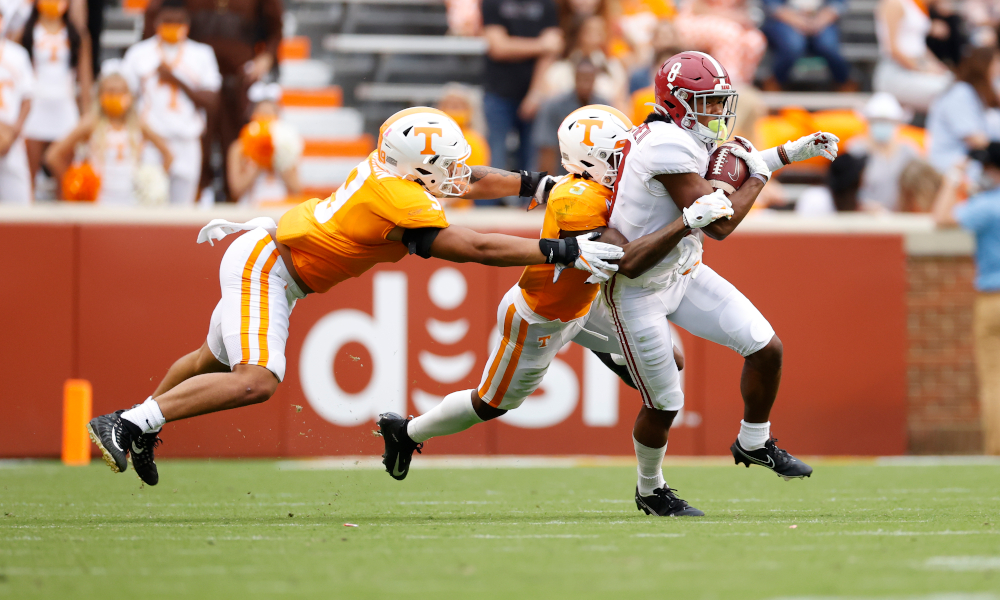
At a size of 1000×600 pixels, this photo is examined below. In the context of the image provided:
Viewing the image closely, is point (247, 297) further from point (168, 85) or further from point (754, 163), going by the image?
point (168, 85)

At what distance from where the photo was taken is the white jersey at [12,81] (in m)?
9.04

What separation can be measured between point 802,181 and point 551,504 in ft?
20.6

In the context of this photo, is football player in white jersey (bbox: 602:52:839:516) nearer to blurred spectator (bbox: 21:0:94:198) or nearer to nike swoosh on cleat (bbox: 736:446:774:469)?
nike swoosh on cleat (bbox: 736:446:774:469)

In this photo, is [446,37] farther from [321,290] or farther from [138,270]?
[321,290]

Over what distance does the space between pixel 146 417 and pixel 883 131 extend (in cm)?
669

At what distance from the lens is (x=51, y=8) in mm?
9680

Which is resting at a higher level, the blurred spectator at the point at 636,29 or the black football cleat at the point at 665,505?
the blurred spectator at the point at 636,29

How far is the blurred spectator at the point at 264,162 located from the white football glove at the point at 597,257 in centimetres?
492

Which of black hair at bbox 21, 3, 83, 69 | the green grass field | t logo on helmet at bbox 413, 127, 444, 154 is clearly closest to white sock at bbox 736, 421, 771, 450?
the green grass field

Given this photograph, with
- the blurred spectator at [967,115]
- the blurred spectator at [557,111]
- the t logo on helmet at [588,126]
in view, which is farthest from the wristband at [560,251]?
the blurred spectator at [967,115]

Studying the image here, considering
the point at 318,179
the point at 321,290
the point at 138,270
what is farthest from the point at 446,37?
the point at 321,290

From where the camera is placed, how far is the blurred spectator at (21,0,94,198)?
31.4 feet

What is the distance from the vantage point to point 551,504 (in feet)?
19.1

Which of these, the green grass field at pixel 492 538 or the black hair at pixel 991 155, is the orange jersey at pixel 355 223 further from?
the black hair at pixel 991 155
